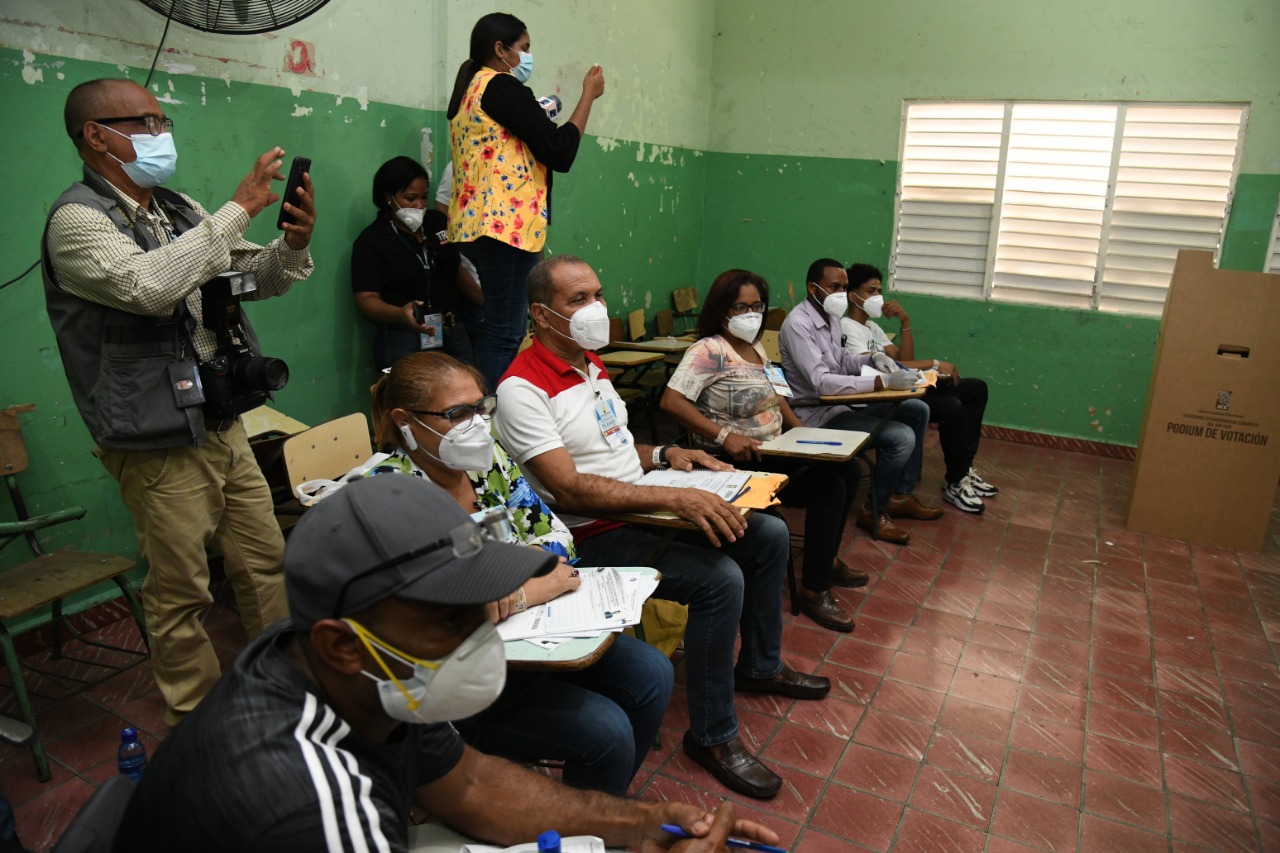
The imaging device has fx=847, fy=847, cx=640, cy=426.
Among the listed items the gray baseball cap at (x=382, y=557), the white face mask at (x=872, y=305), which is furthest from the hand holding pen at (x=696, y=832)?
the white face mask at (x=872, y=305)

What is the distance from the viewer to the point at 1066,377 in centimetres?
577

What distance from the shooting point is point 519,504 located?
2.12 metres

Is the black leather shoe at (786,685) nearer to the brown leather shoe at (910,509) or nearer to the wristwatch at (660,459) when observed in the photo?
the wristwatch at (660,459)

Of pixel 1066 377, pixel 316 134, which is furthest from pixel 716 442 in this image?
pixel 1066 377

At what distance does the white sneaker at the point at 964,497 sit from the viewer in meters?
4.50

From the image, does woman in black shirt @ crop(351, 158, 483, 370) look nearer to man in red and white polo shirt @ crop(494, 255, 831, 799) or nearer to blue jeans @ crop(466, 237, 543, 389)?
blue jeans @ crop(466, 237, 543, 389)

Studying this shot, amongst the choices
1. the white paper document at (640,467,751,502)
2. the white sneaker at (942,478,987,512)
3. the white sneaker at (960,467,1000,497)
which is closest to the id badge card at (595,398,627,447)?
the white paper document at (640,467,751,502)

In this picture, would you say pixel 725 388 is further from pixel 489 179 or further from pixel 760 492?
pixel 489 179

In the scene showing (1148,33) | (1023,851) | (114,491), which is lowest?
(1023,851)

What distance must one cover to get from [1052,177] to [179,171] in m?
5.16

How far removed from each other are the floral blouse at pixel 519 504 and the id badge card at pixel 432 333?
153cm

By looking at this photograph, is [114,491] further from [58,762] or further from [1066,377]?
[1066,377]

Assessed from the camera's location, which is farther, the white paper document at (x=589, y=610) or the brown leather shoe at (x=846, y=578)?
the brown leather shoe at (x=846, y=578)

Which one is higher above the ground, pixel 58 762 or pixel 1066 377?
pixel 1066 377
